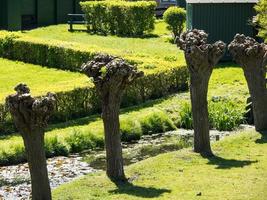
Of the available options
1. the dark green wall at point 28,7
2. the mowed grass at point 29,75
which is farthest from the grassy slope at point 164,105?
the dark green wall at point 28,7

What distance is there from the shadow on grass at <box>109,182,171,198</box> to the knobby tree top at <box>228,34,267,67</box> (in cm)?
639

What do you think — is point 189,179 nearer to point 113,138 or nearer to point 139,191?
point 139,191

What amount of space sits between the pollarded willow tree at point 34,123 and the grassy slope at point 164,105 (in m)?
5.06

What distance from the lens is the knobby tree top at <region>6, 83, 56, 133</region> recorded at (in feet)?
50.5

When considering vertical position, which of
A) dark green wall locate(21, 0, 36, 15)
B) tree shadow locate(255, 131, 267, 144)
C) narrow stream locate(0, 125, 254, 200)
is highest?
dark green wall locate(21, 0, 36, 15)

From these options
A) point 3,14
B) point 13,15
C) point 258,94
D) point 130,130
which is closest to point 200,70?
point 258,94

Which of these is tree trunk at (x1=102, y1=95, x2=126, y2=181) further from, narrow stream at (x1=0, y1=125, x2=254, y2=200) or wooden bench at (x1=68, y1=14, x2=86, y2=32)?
wooden bench at (x1=68, y1=14, x2=86, y2=32)

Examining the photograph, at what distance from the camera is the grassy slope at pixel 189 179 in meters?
16.6

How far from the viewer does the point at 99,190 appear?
17.2 metres

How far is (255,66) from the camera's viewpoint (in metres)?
22.5

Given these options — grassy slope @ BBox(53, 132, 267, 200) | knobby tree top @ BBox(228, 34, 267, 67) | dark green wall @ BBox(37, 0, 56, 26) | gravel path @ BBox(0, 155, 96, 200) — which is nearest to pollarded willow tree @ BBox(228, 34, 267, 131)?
knobby tree top @ BBox(228, 34, 267, 67)

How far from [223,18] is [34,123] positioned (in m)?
20.8

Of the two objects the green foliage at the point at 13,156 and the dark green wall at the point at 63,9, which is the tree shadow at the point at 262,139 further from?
the dark green wall at the point at 63,9

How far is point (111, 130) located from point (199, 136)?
345cm
